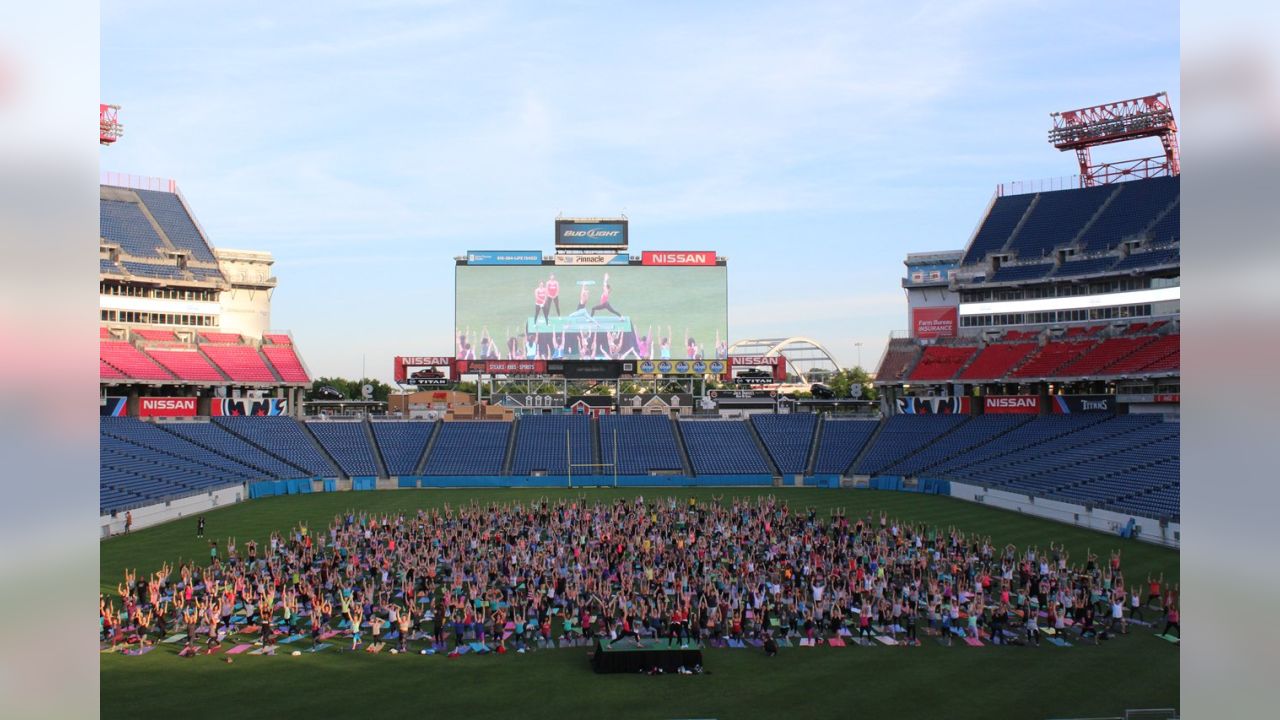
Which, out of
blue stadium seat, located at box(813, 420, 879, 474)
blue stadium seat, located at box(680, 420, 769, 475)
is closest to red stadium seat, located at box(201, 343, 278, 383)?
blue stadium seat, located at box(680, 420, 769, 475)

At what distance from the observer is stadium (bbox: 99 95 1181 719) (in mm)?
20000

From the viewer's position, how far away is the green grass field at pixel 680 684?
17.5 m

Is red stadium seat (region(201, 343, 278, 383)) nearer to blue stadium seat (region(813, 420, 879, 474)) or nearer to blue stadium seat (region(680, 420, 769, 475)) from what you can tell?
blue stadium seat (region(680, 420, 769, 475))

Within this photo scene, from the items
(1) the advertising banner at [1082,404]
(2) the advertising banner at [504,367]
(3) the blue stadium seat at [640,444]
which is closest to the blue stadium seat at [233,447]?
(2) the advertising banner at [504,367]

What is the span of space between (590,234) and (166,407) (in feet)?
115

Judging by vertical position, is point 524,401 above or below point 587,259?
below

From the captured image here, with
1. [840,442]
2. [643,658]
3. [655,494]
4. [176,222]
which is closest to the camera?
[643,658]

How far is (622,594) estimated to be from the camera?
24.4 m

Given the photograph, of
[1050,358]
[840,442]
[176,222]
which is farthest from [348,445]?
[1050,358]

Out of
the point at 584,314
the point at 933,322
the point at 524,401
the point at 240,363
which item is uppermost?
the point at 584,314

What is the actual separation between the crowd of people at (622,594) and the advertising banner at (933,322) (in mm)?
42471

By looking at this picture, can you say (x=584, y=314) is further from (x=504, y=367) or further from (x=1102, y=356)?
(x=1102, y=356)

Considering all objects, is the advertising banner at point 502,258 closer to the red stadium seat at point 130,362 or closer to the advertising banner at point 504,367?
the advertising banner at point 504,367
